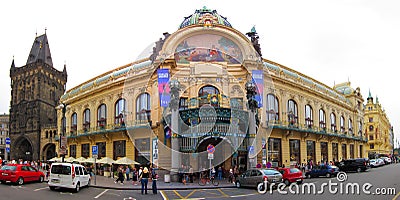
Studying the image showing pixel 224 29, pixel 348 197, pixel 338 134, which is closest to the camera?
pixel 348 197

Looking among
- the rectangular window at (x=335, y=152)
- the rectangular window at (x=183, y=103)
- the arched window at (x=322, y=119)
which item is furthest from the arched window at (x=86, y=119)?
the rectangular window at (x=335, y=152)

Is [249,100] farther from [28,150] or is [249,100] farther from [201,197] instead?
[28,150]

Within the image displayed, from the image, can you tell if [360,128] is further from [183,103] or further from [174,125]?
[174,125]

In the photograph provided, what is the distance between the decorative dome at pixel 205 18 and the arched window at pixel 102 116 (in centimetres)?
1485

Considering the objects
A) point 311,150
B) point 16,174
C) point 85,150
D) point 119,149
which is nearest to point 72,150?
point 85,150

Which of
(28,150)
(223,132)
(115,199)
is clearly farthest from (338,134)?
(28,150)

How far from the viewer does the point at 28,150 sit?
270ft

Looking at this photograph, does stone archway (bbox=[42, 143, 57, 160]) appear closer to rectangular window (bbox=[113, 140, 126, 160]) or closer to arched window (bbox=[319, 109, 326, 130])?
rectangular window (bbox=[113, 140, 126, 160])

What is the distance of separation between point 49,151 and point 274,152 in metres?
58.0

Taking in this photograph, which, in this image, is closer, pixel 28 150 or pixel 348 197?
pixel 348 197

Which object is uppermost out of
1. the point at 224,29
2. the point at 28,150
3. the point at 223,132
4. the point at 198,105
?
the point at 224,29

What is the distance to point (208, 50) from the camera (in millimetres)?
36875

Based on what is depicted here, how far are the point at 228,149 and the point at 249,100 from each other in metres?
5.37

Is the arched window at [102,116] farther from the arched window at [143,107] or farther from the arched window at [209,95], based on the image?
the arched window at [209,95]
